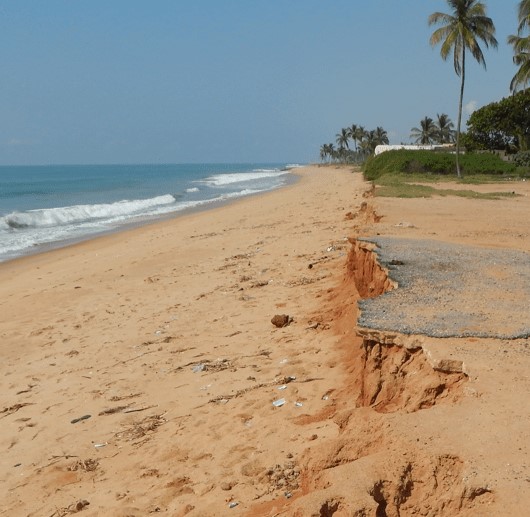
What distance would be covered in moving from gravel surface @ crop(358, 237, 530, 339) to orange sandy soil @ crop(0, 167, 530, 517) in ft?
0.63

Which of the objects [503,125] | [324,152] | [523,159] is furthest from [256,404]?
[324,152]

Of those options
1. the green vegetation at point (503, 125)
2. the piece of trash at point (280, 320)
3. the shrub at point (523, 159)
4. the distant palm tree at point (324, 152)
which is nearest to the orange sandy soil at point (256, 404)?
the piece of trash at point (280, 320)

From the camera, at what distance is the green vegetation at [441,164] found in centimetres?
3566

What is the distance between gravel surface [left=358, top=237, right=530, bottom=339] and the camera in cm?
466

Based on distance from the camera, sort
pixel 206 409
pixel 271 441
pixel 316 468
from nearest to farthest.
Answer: pixel 316 468 < pixel 271 441 < pixel 206 409

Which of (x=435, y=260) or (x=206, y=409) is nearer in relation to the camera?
(x=206, y=409)

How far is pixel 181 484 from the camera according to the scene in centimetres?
406

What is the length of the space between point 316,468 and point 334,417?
1.03 m

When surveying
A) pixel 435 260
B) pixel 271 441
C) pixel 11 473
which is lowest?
pixel 11 473

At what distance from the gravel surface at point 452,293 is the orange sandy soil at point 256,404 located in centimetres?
19

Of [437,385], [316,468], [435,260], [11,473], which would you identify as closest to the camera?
[316,468]

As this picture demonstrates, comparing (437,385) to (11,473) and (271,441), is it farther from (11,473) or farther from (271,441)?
(11,473)

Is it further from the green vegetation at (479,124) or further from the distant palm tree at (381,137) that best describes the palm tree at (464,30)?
the distant palm tree at (381,137)

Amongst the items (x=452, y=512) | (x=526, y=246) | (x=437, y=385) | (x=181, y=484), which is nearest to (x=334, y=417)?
(x=437, y=385)
